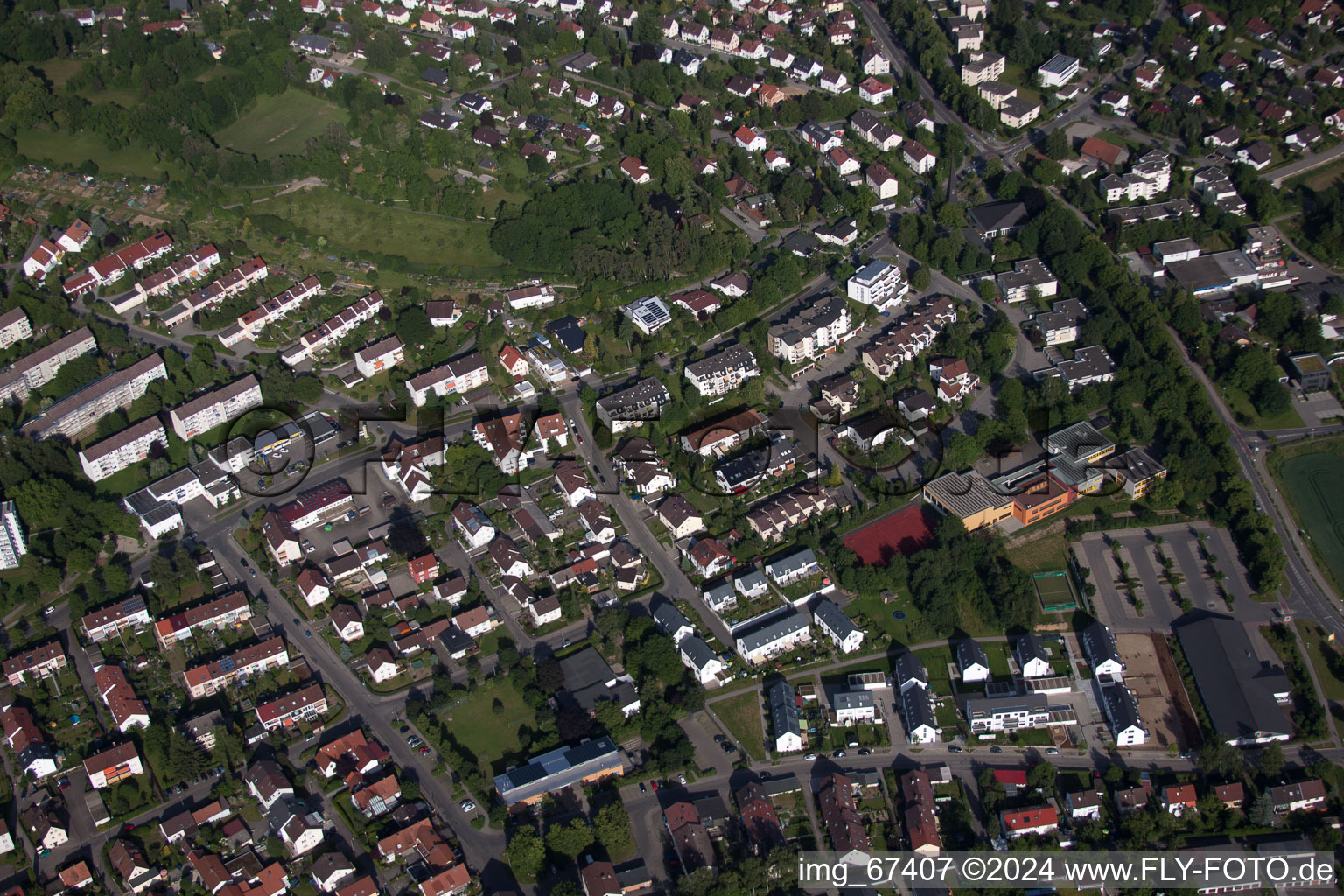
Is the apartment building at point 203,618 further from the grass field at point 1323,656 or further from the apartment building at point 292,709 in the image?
the grass field at point 1323,656

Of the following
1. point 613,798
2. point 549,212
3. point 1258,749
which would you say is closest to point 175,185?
point 549,212

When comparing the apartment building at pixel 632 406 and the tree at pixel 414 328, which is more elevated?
the tree at pixel 414 328

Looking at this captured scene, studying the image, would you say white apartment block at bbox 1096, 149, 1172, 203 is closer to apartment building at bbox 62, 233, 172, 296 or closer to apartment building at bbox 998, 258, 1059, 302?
apartment building at bbox 998, 258, 1059, 302

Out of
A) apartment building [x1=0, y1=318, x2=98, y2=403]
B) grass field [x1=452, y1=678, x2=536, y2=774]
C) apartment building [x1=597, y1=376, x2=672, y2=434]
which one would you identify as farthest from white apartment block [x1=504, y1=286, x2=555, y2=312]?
grass field [x1=452, y1=678, x2=536, y2=774]

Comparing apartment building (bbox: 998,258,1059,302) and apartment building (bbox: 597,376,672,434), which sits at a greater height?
apartment building (bbox: 597,376,672,434)

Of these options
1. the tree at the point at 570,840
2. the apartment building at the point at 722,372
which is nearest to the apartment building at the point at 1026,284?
the apartment building at the point at 722,372

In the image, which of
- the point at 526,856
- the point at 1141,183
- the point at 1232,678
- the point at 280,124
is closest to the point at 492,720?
the point at 526,856

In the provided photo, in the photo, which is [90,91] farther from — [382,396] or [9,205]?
[382,396]
